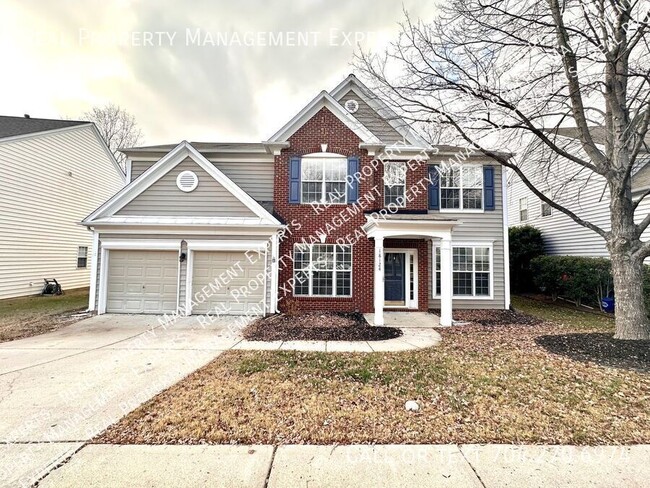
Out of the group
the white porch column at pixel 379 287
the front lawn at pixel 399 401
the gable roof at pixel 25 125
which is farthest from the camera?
the gable roof at pixel 25 125

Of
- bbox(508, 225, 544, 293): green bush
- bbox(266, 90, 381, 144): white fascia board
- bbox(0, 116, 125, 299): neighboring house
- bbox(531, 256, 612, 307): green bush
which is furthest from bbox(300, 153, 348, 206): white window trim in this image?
bbox(508, 225, 544, 293): green bush

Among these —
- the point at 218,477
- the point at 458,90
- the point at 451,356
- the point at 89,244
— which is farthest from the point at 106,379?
the point at 89,244

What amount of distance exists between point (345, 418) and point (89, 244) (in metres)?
20.3

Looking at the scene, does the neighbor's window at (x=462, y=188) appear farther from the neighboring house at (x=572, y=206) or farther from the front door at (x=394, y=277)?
the front door at (x=394, y=277)

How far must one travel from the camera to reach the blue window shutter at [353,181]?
11031 millimetres

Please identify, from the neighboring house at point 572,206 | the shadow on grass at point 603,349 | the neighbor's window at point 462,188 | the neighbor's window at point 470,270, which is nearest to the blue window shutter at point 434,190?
the neighbor's window at point 462,188

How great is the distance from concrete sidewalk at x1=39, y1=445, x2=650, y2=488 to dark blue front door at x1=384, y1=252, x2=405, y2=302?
8031 millimetres

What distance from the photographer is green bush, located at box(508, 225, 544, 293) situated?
52.7ft

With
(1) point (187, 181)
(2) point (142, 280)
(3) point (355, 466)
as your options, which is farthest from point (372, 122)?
(3) point (355, 466)

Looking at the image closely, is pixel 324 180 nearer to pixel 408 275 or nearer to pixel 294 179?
pixel 294 179

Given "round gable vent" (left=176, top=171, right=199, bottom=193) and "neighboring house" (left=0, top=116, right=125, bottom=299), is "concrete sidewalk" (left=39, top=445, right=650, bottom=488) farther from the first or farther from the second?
"neighboring house" (left=0, top=116, right=125, bottom=299)

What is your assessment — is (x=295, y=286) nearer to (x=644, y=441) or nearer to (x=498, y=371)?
(x=498, y=371)

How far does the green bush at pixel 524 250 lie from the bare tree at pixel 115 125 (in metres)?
32.2

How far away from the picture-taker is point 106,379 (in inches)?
196
